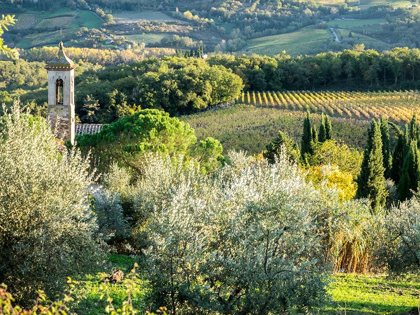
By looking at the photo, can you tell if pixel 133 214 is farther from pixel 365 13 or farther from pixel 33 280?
pixel 365 13

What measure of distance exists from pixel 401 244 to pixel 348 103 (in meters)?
53.6

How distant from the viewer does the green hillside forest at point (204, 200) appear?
408 inches

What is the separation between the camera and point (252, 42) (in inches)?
6580

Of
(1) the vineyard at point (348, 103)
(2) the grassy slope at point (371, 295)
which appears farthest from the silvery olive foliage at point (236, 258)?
(1) the vineyard at point (348, 103)

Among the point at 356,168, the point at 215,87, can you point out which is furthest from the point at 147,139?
the point at 215,87

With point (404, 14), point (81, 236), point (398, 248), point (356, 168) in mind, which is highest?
point (404, 14)

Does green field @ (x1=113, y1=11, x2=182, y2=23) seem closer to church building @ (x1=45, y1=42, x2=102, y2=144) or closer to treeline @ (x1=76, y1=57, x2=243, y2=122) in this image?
treeline @ (x1=76, y1=57, x2=243, y2=122)

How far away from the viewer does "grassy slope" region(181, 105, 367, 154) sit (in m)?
49.3

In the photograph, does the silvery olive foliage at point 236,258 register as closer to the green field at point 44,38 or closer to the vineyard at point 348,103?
the vineyard at point 348,103

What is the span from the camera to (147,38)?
16325 centimetres

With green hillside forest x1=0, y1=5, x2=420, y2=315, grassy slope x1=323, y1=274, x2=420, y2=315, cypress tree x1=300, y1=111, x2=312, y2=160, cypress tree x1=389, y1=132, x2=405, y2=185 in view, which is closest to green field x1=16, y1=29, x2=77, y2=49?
green hillside forest x1=0, y1=5, x2=420, y2=315

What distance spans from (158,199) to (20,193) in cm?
543

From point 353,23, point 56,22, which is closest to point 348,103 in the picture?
point 353,23

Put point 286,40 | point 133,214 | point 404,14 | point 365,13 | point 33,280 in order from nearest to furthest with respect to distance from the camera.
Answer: point 33,280, point 133,214, point 286,40, point 404,14, point 365,13
